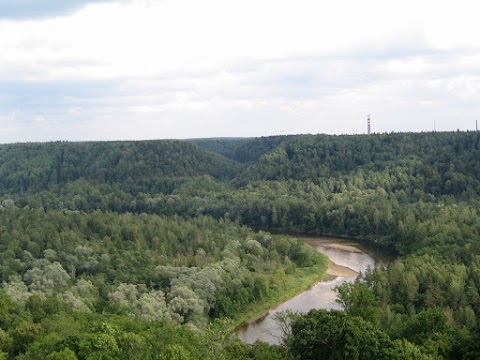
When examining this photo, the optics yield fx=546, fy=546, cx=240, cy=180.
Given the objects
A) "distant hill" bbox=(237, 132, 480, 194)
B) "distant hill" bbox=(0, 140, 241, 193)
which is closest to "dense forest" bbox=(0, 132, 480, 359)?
"distant hill" bbox=(237, 132, 480, 194)

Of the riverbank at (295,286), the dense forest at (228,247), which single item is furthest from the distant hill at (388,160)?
the riverbank at (295,286)

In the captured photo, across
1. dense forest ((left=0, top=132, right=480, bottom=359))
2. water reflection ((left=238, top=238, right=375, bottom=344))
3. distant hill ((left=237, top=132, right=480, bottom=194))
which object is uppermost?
distant hill ((left=237, top=132, right=480, bottom=194))

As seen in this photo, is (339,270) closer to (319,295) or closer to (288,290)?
(319,295)

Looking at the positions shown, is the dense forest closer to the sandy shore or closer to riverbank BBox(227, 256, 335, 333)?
riverbank BBox(227, 256, 335, 333)

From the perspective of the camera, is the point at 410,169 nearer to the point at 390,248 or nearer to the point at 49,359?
the point at 390,248

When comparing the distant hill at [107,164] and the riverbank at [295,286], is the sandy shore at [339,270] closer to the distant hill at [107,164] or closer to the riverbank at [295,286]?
the riverbank at [295,286]

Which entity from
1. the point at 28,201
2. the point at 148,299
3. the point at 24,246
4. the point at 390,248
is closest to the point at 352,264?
the point at 390,248
